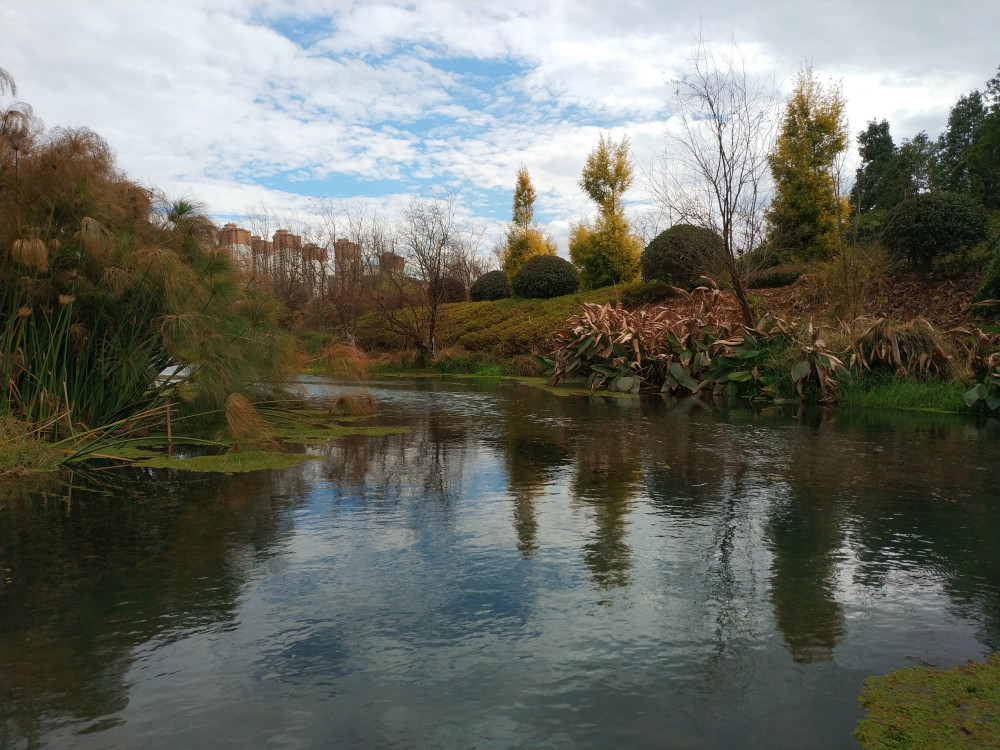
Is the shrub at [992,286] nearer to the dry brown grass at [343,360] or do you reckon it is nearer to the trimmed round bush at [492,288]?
the dry brown grass at [343,360]

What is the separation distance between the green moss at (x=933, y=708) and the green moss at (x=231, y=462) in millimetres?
5549

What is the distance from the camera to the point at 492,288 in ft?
114

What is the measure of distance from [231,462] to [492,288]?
2793 cm

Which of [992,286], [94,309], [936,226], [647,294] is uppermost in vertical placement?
[936,226]

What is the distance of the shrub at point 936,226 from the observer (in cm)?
1839

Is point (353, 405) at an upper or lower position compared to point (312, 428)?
upper

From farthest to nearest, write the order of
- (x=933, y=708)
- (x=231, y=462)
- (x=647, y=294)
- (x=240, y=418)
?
(x=647, y=294) → (x=240, y=418) → (x=231, y=462) → (x=933, y=708)

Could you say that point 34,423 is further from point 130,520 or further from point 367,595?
point 367,595

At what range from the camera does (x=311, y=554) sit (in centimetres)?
439

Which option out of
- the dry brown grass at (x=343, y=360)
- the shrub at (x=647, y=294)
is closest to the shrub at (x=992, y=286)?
the shrub at (x=647, y=294)

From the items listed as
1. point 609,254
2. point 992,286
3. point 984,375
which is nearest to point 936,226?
point 992,286

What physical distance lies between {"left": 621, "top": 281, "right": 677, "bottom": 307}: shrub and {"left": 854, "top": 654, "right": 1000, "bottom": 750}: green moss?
23.2m

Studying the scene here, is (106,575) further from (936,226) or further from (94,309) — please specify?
(936,226)

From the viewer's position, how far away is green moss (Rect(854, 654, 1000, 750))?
8.07 ft
